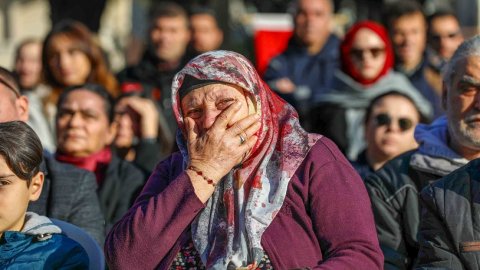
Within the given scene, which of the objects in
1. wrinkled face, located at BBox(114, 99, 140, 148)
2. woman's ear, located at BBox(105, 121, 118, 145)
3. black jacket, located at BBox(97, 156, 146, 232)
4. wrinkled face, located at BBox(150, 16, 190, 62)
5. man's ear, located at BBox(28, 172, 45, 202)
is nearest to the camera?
man's ear, located at BBox(28, 172, 45, 202)

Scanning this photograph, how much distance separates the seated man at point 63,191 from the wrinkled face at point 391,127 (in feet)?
6.02

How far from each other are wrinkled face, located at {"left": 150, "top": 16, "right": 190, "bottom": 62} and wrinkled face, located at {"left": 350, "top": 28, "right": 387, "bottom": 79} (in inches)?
A: 61.7

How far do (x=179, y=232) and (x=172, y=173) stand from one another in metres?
0.43

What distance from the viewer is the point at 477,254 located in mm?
4863

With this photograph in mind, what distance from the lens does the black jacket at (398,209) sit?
5559 millimetres

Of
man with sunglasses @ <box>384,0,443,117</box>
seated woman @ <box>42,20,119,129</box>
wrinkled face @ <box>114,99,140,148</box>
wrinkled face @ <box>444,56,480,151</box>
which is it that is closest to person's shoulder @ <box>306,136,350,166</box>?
wrinkled face @ <box>444,56,480,151</box>

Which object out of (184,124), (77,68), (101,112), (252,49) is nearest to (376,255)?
(184,124)

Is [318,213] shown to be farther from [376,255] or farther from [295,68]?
[295,68]

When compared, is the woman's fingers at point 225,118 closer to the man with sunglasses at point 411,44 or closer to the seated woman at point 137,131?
the seated woman at point 137,131

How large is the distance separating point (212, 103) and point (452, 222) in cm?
110

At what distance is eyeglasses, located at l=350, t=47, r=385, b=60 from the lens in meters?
8.56

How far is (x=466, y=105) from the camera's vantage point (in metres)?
5.60

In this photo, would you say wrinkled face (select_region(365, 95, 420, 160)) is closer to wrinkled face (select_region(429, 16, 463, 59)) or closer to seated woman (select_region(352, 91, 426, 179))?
seated woman (select_region(352, 91, 426, 179))

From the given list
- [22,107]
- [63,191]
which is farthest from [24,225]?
[22,107]
